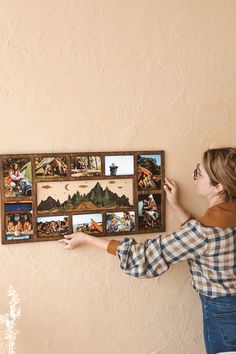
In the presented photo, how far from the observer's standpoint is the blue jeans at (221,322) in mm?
1364

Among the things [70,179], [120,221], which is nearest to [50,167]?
[70,179]

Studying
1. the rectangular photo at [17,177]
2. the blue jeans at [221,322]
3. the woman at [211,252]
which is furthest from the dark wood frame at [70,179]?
the blue jeans at [221,322]

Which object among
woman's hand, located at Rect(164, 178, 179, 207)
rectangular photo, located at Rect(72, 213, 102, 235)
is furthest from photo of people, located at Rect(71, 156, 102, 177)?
woman's hand, located at Rect(164, 178, 179, 207)

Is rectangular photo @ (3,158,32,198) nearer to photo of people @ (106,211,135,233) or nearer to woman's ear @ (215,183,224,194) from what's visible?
photo of people @ (106,211,135,233)

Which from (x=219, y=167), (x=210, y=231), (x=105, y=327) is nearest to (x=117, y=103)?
(x=219, y=167)

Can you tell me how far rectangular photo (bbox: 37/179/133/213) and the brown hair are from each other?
0.93 ft

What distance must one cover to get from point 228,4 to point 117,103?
58 cm

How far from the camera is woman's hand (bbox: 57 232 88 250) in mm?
1424

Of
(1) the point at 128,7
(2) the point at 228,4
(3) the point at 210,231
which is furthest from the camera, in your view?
(2) the point at 228,4

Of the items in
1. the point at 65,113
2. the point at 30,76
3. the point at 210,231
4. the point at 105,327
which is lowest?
the point at 105,327

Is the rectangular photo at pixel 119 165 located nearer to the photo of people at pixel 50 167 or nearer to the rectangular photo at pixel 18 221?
the photo of people at pixel 50 167

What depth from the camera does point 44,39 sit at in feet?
4.54

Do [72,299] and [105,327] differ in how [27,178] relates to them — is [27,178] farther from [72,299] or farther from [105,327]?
[105,327]

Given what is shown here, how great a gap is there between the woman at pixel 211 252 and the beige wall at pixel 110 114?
0.54 feet
